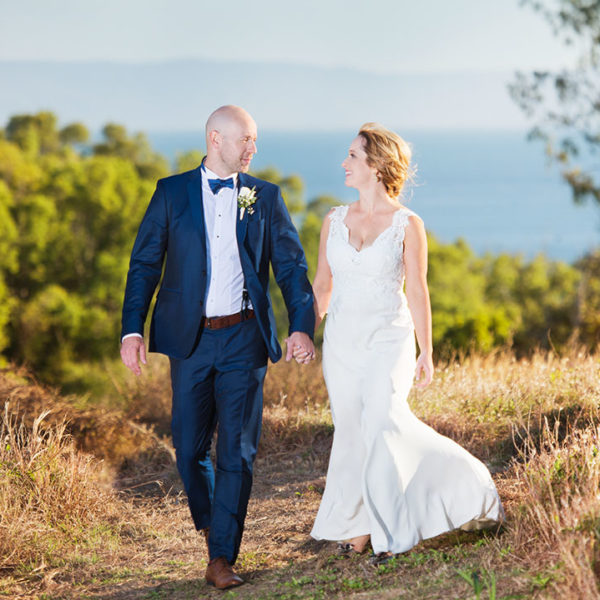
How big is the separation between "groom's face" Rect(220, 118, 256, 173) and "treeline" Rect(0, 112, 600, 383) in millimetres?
22507

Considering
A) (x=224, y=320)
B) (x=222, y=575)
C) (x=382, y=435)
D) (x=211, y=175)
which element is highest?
(x=211, y=175)

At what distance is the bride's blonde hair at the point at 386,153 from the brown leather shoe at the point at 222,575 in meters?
1.99

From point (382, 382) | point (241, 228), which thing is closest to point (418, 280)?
point (382, 382)

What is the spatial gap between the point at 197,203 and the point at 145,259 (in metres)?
0.37

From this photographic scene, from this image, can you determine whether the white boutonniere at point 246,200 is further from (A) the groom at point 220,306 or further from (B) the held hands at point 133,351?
(B) the held hands at point 133,351

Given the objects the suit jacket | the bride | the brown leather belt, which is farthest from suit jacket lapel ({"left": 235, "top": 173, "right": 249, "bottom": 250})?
the bride

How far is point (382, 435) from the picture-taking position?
4.18 metres

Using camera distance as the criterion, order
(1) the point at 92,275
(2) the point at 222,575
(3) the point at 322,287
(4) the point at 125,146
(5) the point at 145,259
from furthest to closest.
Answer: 1. (4) the point at 125,146
2. (1) the point at 92,275
3. (3) the point at 322,287
4. (5) the point at 145,259
5. (2) the point at 222,575

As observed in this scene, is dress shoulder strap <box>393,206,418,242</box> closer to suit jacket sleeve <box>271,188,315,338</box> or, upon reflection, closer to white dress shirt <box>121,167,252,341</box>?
suit jacket sleeve <box>271,188,315,338</box>

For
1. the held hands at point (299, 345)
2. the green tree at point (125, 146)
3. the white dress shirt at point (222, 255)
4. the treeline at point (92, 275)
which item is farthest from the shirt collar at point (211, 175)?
the green tree at point (125, 146)

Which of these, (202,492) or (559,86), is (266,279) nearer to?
(202,492)

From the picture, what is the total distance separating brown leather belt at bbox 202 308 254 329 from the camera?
13.7 feet

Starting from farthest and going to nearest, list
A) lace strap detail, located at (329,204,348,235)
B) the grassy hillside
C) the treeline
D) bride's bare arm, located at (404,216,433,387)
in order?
the treeline, lace strap detail, located at (329,204,348,235), bride's bare arm, located at (404,216,433,387), the grassy hillside

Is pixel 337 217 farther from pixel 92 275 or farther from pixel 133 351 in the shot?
pixel 92 275
